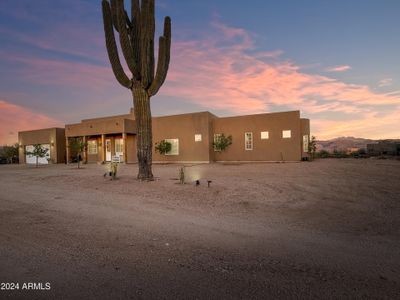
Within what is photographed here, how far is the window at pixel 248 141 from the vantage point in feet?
71.0

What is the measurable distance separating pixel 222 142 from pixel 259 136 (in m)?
3.40

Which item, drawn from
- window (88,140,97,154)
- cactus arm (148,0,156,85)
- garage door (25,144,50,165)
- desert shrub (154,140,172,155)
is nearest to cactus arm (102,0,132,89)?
cactus arm (148,0,156,85)

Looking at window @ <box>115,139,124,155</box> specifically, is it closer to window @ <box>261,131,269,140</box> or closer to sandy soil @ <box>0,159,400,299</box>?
window @ <box>261,131,269,140</box>

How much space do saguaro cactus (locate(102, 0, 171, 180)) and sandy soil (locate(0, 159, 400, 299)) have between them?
13.5 feet

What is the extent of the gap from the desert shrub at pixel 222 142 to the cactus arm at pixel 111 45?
12557 mm

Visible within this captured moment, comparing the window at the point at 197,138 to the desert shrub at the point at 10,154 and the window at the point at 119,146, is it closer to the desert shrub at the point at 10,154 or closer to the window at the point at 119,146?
the window at the point at 119,146

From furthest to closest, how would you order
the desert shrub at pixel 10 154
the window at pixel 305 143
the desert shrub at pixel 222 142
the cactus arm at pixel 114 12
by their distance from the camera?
the desert shrub at pixel 10 154, the desert shrub at pixel 222 142, the window at pixel 305 143, the cactus arm at pixel 114 12

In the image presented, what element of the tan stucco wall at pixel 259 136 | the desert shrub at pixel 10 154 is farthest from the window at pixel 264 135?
the desert shrub at pixel 10 154

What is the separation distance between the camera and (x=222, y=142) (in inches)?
846

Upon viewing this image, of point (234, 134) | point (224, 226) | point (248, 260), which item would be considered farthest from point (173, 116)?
point (248, 260)

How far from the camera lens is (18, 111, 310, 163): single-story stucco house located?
2030 centimetres

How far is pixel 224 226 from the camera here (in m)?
4.69

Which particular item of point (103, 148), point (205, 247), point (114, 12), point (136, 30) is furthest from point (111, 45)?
point (103, 148)

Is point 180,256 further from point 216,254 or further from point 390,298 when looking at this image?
point 390,298
